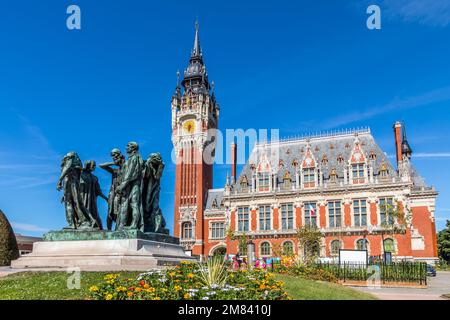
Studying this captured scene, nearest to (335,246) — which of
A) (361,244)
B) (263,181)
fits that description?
(361,244)

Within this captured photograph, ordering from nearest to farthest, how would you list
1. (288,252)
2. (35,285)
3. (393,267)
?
(35,285)
(393,267)
(288,252)

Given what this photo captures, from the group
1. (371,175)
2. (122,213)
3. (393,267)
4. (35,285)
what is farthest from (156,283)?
(371,175)

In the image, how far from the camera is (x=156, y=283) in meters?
10.2

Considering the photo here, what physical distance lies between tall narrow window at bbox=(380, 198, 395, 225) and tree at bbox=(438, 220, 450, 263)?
27.0 metres

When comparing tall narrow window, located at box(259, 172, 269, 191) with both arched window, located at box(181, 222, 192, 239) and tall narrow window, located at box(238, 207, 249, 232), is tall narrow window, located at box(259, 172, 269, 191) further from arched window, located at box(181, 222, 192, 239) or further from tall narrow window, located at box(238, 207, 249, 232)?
arched window, located at box(181, 222, 192, 239)

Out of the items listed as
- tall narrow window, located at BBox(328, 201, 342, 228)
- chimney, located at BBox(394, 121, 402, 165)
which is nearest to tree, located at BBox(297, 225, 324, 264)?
tall narrow window, located at BBox(328, 201, 342, 228)

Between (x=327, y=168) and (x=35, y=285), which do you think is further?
(x=327, y=168)

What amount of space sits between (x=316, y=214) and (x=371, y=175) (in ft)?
26.2

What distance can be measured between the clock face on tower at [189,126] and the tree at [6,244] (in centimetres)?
4722

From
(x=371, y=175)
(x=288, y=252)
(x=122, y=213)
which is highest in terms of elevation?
(x=371, y=175)

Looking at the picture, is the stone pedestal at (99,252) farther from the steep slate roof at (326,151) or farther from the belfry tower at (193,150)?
the belfry tower at (193,150)

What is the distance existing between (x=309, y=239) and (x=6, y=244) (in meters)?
32.0

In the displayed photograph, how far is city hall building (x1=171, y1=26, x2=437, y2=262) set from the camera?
1812 inches
